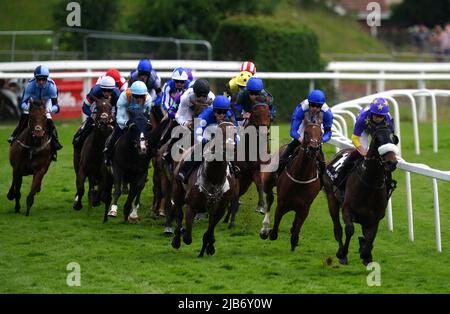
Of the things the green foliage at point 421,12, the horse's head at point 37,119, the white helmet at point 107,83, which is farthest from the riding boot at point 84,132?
the green foliage at point 421,12

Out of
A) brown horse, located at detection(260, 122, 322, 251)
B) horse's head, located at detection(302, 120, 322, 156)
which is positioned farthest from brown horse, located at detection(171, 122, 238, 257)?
horse's head, located at detection(302, 120, 322, 156)

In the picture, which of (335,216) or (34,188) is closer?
(335,216)

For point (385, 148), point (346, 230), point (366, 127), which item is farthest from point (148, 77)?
point (385, 148)

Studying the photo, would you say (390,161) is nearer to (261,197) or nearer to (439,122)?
(261,197)

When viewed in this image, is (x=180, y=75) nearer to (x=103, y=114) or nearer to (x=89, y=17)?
(x=103, y=114)

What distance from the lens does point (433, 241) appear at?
11.4 meters

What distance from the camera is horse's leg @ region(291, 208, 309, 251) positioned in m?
11.1

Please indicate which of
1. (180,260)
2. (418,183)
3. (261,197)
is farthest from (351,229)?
(418,183)

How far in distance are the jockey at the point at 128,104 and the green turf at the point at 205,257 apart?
0.98 m

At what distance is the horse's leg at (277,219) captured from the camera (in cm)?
1119

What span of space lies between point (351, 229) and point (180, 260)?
1.72 m

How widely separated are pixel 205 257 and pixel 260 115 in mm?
2058

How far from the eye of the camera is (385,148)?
9570 mm
